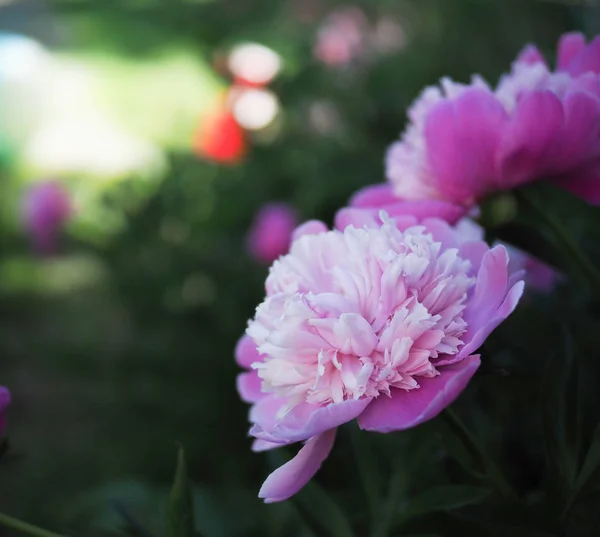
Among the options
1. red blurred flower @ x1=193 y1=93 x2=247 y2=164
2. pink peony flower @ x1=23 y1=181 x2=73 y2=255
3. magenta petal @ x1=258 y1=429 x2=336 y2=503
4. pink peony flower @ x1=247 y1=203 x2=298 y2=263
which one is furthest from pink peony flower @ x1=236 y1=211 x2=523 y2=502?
pink peony flower @ x1=23 y1=181 x2=73 y2=255

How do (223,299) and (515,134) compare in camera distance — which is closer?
(515,134)

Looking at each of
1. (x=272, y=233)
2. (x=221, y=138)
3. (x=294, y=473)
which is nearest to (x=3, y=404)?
(x=294, y=473)

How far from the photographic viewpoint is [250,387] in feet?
0.89

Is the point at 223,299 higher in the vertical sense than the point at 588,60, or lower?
lower

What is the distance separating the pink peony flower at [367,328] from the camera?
0.22 metres

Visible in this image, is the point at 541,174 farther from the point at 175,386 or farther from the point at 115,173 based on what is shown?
the point at 115,173

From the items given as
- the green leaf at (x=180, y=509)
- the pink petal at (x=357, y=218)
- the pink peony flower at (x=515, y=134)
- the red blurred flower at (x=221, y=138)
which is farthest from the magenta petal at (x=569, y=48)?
the red blurred flower at (x=221, y=138)

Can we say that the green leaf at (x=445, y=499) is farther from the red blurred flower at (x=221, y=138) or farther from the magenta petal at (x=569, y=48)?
the red blurred flower at (x=221, y=138)

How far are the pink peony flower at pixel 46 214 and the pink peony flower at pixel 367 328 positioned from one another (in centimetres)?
126

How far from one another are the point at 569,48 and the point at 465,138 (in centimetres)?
7

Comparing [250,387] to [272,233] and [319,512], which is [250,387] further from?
[272,233]

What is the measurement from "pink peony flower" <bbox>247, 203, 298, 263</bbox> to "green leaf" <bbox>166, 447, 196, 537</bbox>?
2.26ft

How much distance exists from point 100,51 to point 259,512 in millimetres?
2559

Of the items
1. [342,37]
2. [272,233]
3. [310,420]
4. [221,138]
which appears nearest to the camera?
[310,420]
